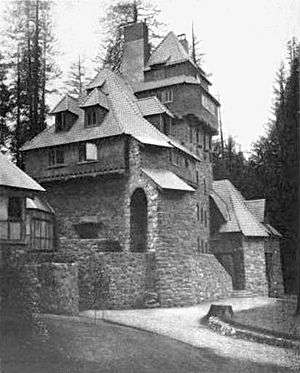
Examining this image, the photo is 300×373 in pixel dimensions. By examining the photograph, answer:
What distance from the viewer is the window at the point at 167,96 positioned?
26.5 metres

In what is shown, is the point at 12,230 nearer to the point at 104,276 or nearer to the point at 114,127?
the point at 104,276

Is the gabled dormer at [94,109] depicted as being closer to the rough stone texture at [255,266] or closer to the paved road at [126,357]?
the rough stone texture at [255,266]

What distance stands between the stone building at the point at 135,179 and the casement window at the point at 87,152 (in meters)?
0.04

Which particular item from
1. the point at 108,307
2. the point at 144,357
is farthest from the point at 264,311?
the point at 144,357

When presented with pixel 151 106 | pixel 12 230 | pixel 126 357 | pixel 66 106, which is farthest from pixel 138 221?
pixel 126 357

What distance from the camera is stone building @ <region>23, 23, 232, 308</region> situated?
62.2 feet

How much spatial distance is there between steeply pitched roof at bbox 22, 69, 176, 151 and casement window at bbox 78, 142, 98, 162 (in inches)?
12.1

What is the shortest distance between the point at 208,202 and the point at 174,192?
8.10 metres

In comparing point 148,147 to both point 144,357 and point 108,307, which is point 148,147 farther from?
point 144,357

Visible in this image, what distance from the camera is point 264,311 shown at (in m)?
17.3

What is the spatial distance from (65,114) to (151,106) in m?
4.09

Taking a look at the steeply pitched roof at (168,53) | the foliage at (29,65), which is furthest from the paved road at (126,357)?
the steeply pitched roof at (168,53)

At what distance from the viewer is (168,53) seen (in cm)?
2709

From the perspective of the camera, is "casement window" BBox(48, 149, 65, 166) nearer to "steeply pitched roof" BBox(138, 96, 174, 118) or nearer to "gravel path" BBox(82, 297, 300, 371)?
"steeply pitched roof" BBox(138, 96, 174, 118)
